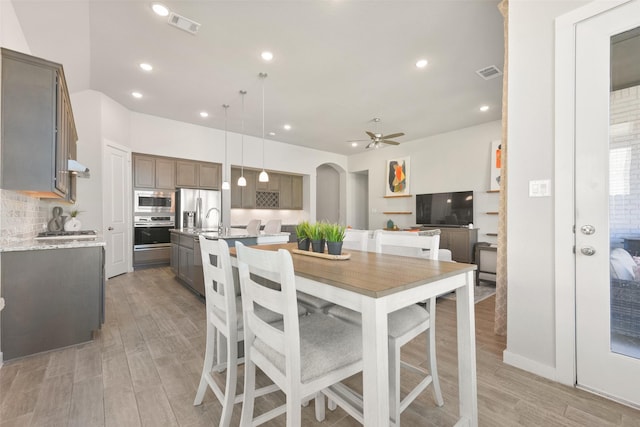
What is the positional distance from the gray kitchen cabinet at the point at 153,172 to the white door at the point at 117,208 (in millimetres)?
174

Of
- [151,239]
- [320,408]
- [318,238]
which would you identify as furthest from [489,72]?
[151,239]

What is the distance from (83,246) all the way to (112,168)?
2.98m

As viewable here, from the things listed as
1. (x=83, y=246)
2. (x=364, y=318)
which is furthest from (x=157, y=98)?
(x=364, y=318)

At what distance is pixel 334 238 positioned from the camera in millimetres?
1607

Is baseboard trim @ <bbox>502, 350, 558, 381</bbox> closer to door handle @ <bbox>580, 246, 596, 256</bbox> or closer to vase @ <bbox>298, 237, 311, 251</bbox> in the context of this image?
door handle @ <bbox>580, 246, 596, 256</bbox>

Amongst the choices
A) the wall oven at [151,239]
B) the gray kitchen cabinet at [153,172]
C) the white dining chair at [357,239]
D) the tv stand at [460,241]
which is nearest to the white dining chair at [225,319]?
the white dining chair at [357,239]

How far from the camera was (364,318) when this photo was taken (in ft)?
3.11

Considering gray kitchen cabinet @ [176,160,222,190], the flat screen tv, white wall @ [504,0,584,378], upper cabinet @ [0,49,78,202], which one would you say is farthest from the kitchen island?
the flat screen tv

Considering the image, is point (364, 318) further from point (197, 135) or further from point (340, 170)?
point (340, 170)

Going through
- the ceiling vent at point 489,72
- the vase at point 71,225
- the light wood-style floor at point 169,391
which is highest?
the ceiling vent at point 489,72

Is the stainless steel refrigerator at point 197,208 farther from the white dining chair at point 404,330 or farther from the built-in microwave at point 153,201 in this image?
the white dining chair at point 404,330

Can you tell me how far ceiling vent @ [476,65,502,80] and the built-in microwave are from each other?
19.0ft

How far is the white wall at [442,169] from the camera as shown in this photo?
5.64 meters

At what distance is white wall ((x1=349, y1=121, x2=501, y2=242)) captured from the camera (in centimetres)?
564
